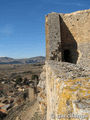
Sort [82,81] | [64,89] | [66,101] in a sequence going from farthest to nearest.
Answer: [82,81], [64,89], [66,101]

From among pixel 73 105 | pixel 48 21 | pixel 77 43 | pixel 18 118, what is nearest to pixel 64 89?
pixel 73 105

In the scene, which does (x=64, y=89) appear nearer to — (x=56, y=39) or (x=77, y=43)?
(x=56, y=39)

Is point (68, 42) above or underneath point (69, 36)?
underneath

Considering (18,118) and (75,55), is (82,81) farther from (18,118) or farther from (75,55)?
(18,118)

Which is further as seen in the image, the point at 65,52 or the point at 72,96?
the point at 65,52

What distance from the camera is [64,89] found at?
199cm

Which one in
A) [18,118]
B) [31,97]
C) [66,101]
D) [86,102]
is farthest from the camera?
[31,97]

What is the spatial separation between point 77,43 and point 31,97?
12112 millimetres

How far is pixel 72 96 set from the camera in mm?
1803

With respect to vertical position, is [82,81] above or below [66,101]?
above

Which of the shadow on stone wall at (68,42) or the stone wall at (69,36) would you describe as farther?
the shadow on stone wall at (68,42)

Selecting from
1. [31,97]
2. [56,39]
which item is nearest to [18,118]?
[31,97]

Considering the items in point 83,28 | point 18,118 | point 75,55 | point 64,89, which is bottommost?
point 18,118

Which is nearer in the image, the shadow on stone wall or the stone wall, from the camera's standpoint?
the stone wall
